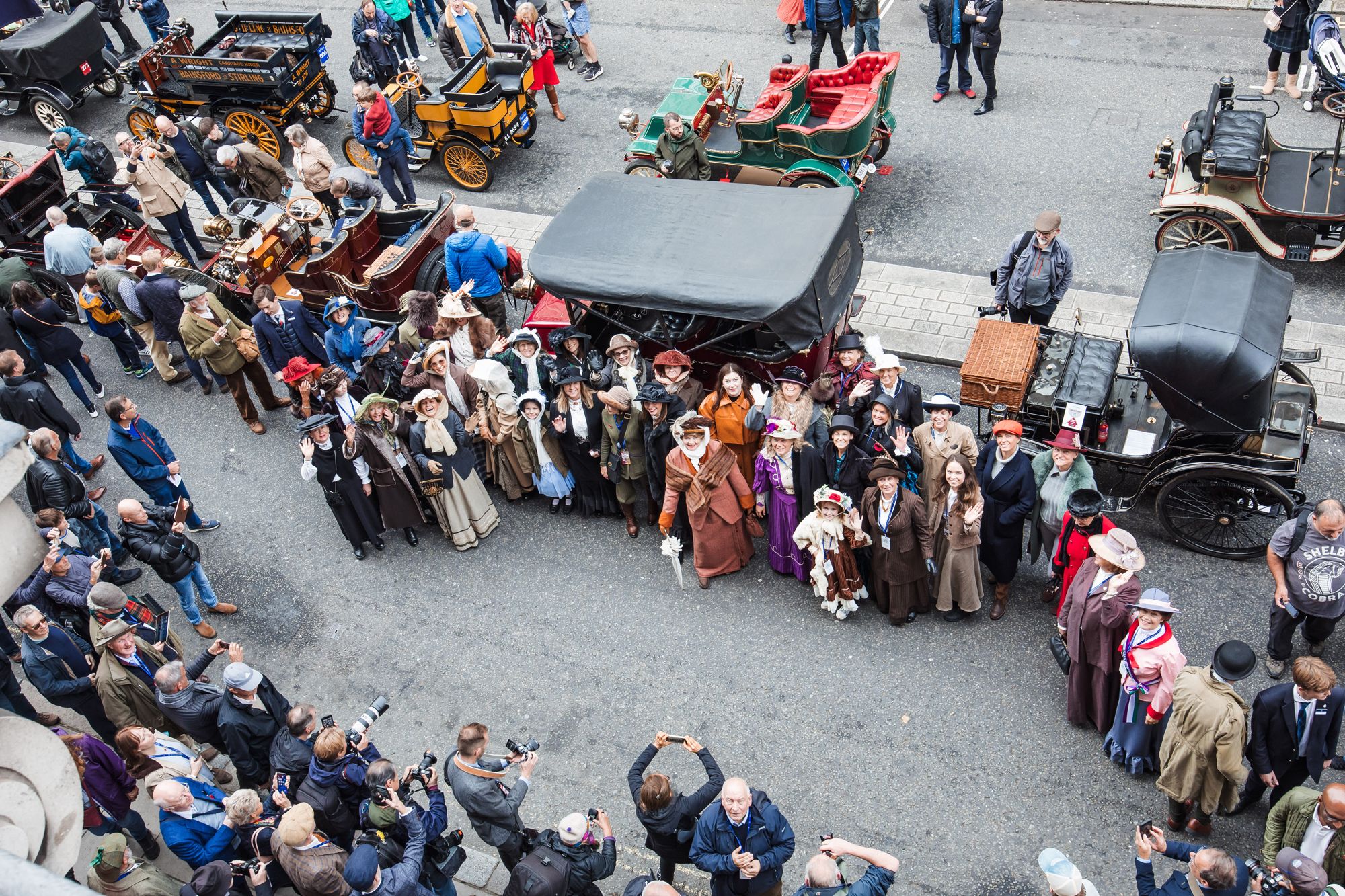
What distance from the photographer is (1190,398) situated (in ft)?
23.5

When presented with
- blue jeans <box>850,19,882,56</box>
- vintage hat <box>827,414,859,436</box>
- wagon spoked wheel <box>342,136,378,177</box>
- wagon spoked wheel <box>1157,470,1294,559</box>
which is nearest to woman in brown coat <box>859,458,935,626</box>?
vintage hat <box>827,414,859,436</box>

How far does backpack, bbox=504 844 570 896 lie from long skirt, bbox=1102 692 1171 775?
11.6 ft

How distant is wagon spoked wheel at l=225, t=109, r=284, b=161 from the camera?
567 inches

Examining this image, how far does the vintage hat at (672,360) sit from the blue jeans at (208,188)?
7782 millimetres

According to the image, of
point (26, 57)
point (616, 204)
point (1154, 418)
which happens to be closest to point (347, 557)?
point (616, 204)

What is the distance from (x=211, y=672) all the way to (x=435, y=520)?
2160 millimetres

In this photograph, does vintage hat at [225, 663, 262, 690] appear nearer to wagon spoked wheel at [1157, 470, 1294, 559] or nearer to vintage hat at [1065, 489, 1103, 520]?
vintage hat at [1065, 489, 1103, 520]

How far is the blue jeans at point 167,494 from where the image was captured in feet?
30.2

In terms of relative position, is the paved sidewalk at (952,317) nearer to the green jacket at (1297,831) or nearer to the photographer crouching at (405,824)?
the green jacket at (1297,831)

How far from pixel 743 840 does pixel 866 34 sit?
11.7m

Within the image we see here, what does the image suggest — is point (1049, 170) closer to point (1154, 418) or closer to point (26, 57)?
point (1154, 418)

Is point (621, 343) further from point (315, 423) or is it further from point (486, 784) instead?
point (486, 784)

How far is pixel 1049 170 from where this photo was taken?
12266 millimetres

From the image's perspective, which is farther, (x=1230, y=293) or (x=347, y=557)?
(x=347, y=557)
